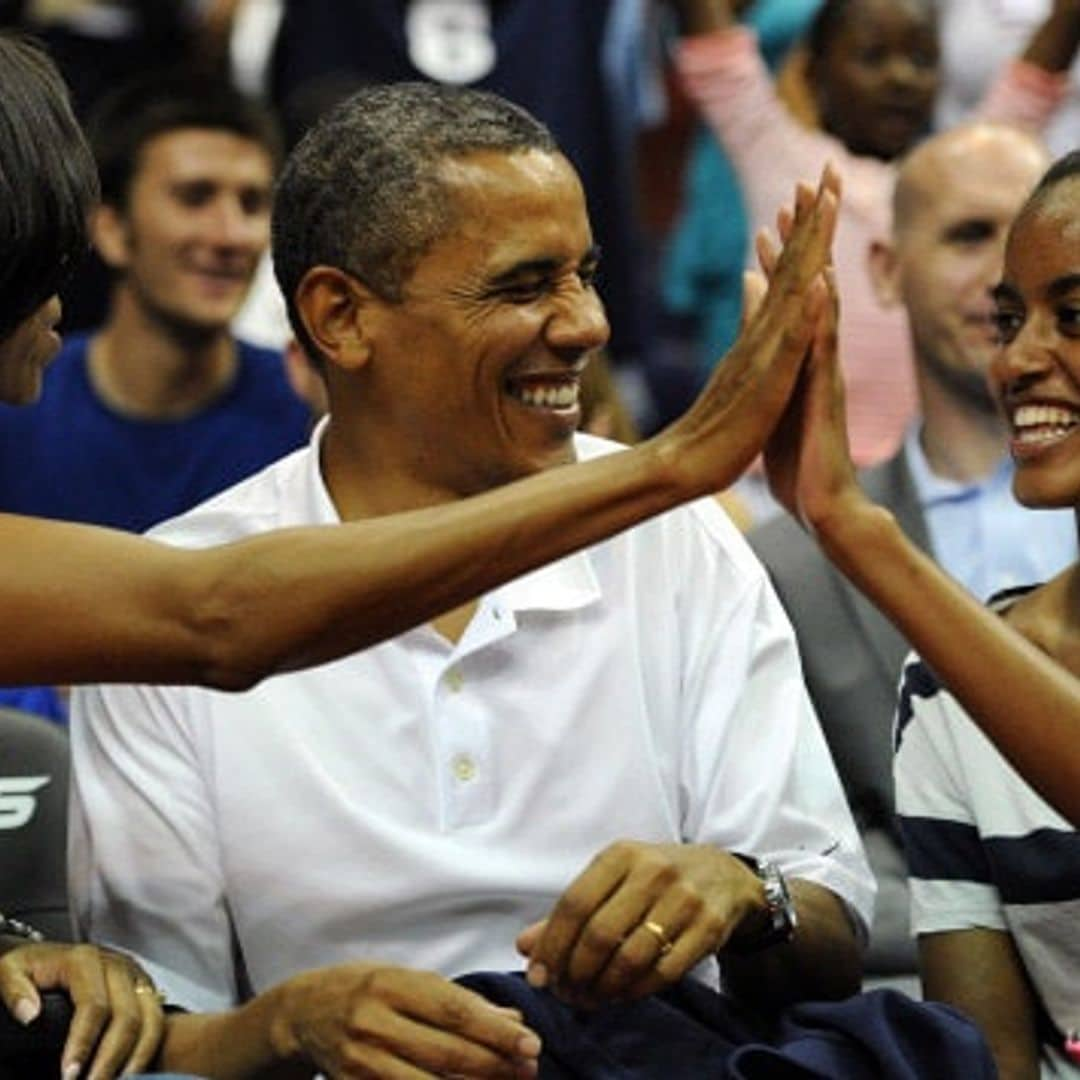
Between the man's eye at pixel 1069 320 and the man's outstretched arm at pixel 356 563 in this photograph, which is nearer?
the man's outstretched arm at pixel 356 563

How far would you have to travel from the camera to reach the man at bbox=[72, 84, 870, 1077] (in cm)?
296

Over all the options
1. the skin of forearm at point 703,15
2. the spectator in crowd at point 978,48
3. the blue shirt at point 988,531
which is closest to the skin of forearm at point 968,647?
the blue shirt at point 988,531

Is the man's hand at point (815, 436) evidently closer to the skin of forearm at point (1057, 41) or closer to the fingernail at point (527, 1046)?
the fingernail at point (527, 1046)

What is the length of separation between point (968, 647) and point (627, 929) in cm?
37

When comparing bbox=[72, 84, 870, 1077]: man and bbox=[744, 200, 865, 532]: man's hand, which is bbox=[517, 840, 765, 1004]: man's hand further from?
bbox=[744, 200, 865, 532]: man's hand

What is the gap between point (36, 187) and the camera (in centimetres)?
270

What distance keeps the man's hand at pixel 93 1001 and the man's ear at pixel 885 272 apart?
2320mm

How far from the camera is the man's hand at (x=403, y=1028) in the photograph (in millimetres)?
2633

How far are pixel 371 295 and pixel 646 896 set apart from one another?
0.80 meters

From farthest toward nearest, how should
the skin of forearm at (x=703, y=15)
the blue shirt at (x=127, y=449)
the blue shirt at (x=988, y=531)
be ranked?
the skin of forearm at (x=703, y=15) < the blue shirt at (x=127, y=449) < the blue shirt at (x=988, y=531)

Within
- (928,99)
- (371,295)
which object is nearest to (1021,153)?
(928,99)

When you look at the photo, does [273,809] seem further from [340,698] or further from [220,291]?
[220,291]

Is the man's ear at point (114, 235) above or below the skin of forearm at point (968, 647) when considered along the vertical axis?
above

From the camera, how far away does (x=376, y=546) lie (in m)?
2.60
